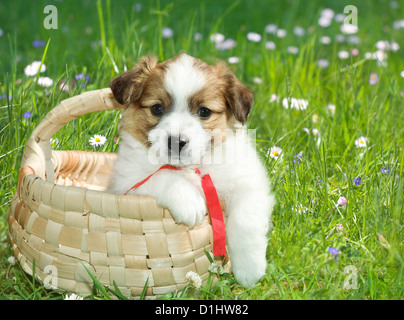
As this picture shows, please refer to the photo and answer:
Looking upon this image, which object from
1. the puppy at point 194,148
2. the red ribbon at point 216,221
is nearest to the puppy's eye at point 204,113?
the puppy at point 194,148

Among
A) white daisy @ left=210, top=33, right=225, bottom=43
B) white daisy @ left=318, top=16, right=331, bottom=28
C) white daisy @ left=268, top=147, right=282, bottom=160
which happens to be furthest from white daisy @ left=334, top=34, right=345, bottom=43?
white daisy @ left=268, top=147, right=282, bottom=160

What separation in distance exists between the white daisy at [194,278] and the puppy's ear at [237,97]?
3.05ft

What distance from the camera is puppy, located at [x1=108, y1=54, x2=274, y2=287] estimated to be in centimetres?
267

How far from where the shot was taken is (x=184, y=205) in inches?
97.6

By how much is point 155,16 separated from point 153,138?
403 cm

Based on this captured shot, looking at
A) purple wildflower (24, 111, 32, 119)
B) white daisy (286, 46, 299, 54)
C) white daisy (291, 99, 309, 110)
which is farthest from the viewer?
white daisy (286, 46, 299, 54)

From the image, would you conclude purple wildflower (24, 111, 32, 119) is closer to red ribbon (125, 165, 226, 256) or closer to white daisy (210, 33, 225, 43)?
red ribbon (125, 165, 226, 256)

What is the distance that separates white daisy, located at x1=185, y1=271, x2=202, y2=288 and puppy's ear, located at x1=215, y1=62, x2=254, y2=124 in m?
0.93

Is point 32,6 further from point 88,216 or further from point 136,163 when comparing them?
point 88,216

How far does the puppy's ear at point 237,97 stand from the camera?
295 centimetres

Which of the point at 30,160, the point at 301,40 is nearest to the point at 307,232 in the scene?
the point at 30,160

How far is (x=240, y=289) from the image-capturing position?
9.06 feet

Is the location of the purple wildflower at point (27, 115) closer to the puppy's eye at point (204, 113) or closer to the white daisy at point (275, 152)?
the puppy's eye at point (204, 113)

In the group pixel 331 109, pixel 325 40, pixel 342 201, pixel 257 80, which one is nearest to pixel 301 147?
pixel 331 109
